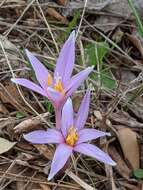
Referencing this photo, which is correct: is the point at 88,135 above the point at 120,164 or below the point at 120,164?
above

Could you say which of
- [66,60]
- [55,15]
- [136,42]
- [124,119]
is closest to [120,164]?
[124,119]

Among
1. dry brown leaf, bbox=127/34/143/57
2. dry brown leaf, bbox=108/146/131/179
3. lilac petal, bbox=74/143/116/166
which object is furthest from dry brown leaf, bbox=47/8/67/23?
lilac petal, bbox=74/143/116/166

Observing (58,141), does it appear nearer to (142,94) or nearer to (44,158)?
(44,158)

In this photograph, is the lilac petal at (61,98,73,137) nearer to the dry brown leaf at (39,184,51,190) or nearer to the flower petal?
the flower petal

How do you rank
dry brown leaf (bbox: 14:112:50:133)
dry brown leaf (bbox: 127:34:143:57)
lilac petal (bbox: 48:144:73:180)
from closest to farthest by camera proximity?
lilac petal (bbox: 48:144:73:180)
dry brown leaf (bbox: 14:112:50:133)
dry brown leaf (bbox: 127:34:143:57)

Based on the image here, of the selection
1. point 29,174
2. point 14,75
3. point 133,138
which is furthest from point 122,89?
point 29,174

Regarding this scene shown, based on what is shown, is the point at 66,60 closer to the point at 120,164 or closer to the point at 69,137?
the point at 69,137
